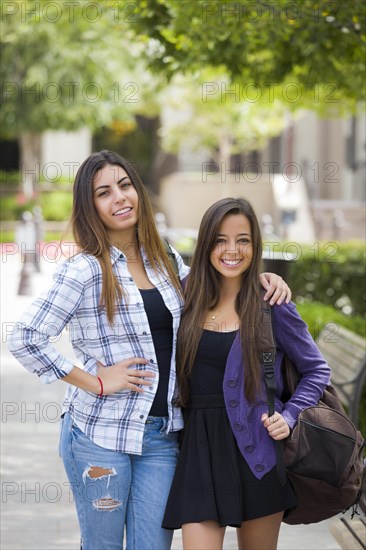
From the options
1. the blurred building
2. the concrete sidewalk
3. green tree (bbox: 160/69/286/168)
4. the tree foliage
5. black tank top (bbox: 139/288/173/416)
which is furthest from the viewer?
green tree (bbox: 160/69/286/168)

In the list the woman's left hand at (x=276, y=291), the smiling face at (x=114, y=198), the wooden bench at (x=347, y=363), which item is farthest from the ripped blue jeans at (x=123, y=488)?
the wooden bench at (x=347, y=363)

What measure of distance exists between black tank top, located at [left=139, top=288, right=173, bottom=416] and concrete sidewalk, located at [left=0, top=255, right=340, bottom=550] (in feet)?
5.20

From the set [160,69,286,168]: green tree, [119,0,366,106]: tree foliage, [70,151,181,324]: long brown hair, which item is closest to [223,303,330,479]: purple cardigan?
[70,151,181,324]: long brown hair

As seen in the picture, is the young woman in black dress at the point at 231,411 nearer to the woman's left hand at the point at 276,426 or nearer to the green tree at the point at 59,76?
the woman's left hand at the point at 276,426

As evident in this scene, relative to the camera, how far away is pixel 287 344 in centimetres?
385

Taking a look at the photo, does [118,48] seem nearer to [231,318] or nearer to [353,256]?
[353,256]

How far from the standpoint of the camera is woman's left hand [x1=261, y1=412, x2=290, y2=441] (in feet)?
12.3

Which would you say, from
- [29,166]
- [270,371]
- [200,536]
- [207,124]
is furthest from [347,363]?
[29,166]

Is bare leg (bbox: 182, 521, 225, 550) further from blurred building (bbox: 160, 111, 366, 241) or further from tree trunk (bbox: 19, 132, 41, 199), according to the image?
tree trunk (bbox: 19, 132, 41, 199)

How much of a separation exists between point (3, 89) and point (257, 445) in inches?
1133

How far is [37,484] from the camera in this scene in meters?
6.96

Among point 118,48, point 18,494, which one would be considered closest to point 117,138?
point 118,48

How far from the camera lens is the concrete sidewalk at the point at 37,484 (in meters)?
6.02

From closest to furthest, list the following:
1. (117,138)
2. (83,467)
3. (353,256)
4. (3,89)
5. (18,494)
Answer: (83,467)
(18,494)
(353,256)
(3,89)
(117,138)
